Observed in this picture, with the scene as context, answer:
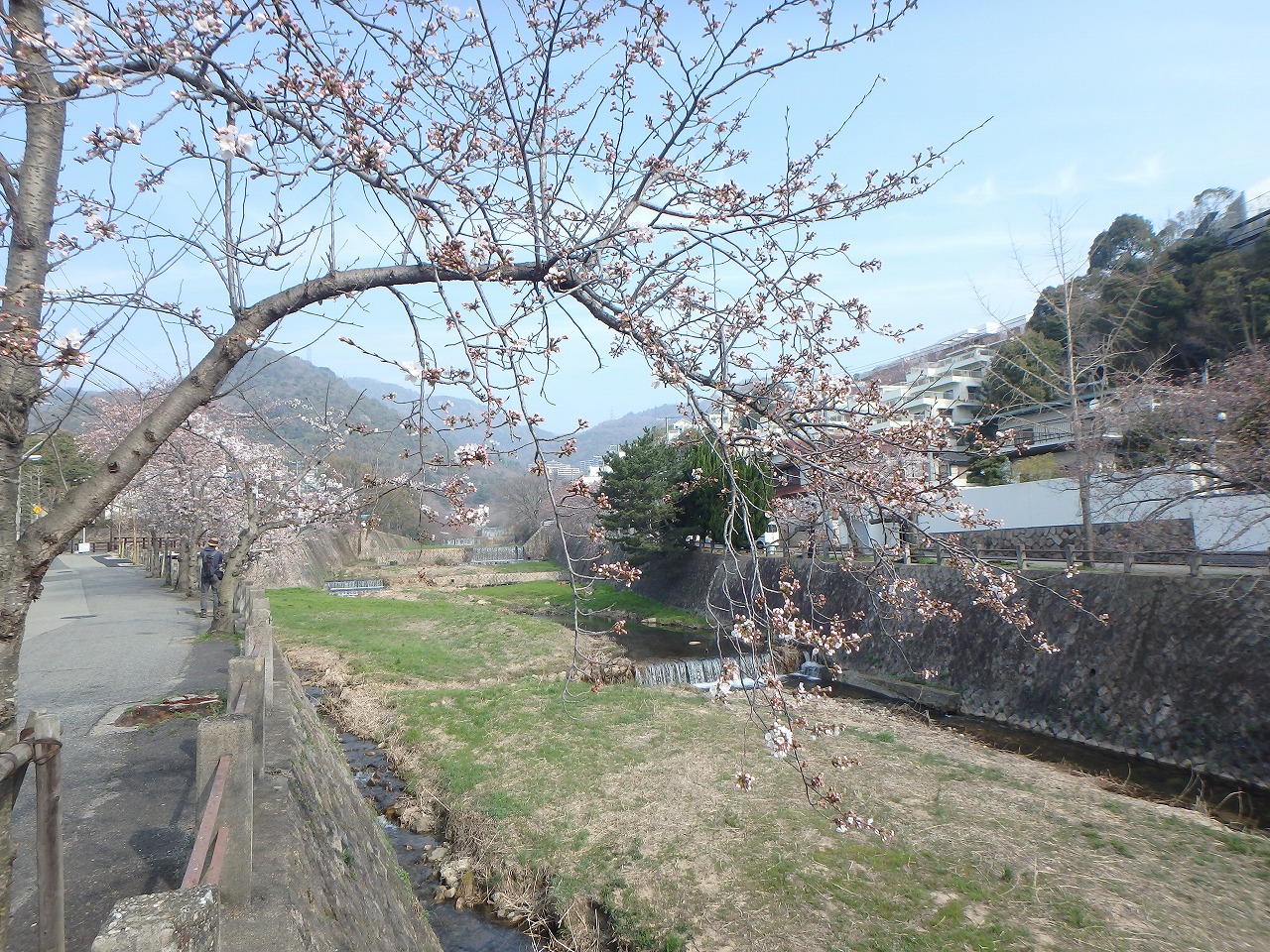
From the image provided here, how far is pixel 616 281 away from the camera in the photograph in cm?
387

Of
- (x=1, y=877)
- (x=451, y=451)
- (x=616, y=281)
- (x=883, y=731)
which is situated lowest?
(x=883, y=731)

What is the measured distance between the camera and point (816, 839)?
27.0 ft

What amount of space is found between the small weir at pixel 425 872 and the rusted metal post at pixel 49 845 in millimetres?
4761

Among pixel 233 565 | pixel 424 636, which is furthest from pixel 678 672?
pixel 233 565

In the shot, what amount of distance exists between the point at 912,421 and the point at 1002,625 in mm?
14121

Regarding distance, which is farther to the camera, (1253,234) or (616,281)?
(1253,234)

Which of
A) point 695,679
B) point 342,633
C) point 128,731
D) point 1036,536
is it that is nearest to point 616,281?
point 128,731

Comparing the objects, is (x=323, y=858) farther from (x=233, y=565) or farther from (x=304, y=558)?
(x=304, y=558)

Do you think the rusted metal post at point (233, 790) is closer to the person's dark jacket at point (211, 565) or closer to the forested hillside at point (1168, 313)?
the person's dark jacket at point (211, 565)

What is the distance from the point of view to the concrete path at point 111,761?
4746mm

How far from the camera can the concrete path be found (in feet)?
15.6

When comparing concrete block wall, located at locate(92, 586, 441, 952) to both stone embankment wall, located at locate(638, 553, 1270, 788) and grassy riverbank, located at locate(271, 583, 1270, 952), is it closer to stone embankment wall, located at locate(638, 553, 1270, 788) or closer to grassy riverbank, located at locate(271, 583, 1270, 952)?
grassy riverbank, located at locate(271, 583, 1270, 952)

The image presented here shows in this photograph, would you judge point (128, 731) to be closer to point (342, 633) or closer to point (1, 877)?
point (1, 877)

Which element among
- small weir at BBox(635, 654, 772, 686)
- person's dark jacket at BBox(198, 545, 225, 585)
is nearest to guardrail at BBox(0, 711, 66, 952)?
small weir at BBox(635, 654, 772, 686)
